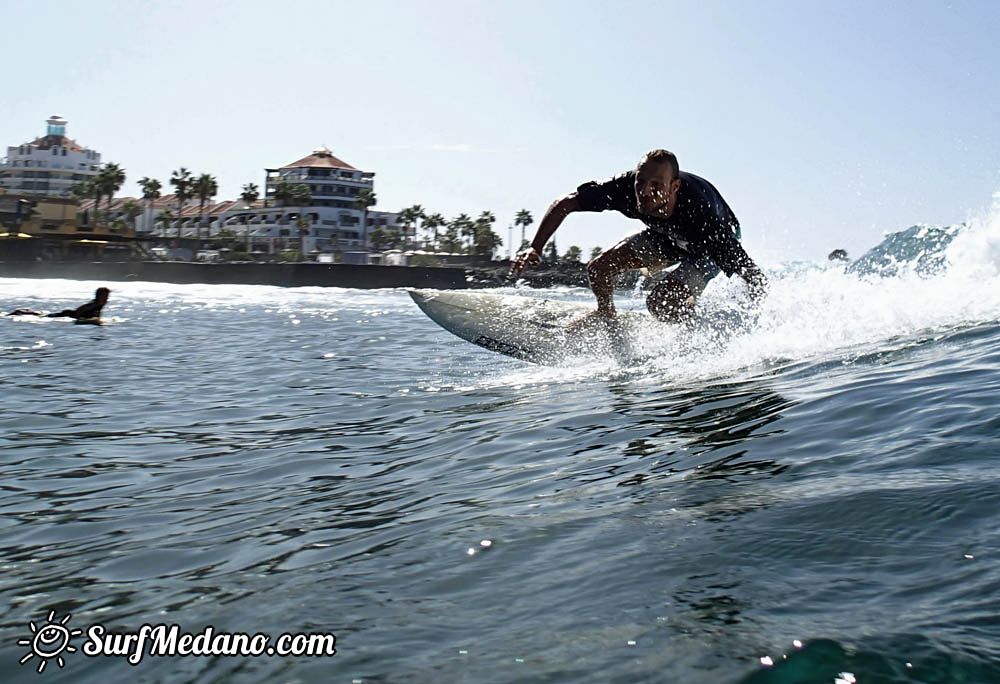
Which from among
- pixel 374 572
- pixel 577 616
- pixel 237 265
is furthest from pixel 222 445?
pixel 237 265

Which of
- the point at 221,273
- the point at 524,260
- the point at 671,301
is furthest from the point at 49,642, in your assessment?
the point at 221,273

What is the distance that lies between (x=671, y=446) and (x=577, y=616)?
2.05 m

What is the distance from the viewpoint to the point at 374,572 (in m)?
2.55

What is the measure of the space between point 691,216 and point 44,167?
139810 mm

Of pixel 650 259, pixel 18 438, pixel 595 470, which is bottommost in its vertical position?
pixel 18 438

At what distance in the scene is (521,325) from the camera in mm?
8141

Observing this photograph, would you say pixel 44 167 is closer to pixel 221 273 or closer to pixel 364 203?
pixel 364 203

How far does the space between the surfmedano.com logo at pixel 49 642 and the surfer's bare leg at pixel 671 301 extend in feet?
19.0

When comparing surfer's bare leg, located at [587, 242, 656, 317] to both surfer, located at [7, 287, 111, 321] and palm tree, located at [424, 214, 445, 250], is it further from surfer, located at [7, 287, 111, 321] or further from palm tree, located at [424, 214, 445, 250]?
palm tree, located at [424, 214, 445, 250]

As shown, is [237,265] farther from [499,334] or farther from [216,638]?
[216,638]

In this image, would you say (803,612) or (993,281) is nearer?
(803,612)

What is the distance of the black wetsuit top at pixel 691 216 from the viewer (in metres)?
6.71

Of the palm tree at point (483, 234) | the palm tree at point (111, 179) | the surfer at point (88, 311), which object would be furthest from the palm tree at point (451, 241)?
the surfer at point (88, 311)

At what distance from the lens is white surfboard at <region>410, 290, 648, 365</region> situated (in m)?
7.92
